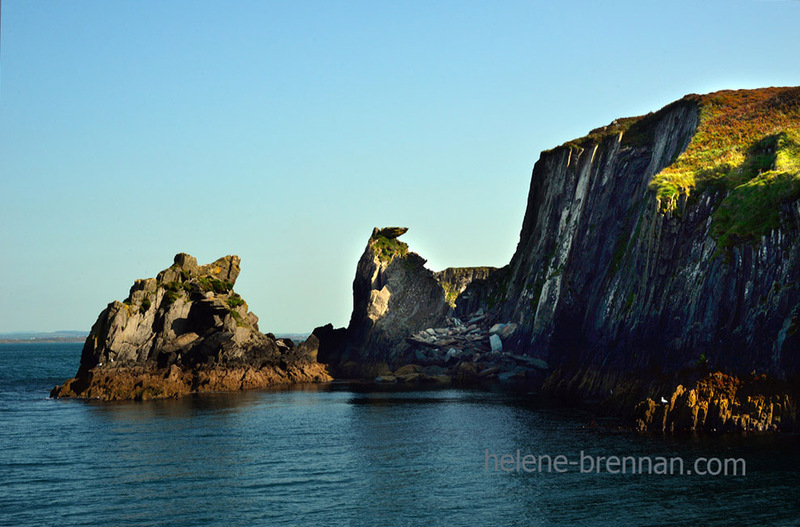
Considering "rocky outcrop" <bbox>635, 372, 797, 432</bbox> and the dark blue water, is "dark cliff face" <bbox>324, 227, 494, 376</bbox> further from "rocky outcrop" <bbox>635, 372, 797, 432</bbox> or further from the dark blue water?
"rocky outcrop" <bbox>635, 372, 797, 432</bbox>

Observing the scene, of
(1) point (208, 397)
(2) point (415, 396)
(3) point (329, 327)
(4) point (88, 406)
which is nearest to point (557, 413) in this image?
(2) point (415, 396)

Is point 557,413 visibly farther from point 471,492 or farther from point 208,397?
point 208,397

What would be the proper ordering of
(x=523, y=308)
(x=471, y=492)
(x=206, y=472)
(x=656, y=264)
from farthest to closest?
(x=523, y=308), (x=656, y=264), (x=206, y=472), (x=471, y=492)

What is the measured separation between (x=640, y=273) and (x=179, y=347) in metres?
55.1

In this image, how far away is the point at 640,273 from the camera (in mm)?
71688

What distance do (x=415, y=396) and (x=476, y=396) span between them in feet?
24.1

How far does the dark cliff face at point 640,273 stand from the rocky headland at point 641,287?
0.19 metres

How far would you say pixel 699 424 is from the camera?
1967 inches

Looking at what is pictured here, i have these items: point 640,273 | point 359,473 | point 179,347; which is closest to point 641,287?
point 640,273

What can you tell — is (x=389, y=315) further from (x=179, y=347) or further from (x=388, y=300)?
(x=179, y=347)

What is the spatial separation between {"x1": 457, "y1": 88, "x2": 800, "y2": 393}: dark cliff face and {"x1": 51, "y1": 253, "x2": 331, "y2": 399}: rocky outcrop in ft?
118

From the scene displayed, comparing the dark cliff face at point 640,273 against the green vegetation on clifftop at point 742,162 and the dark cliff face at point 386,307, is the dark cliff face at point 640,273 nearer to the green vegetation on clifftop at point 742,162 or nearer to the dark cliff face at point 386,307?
the green vegetation on clifftop at point 742,162

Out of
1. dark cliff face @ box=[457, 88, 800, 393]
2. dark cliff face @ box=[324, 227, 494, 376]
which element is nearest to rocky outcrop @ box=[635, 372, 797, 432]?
dark cliff face @ box=[457, 88, 800, 393]

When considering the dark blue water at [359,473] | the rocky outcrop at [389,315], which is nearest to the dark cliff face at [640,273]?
the dark blue water at [359,473]
